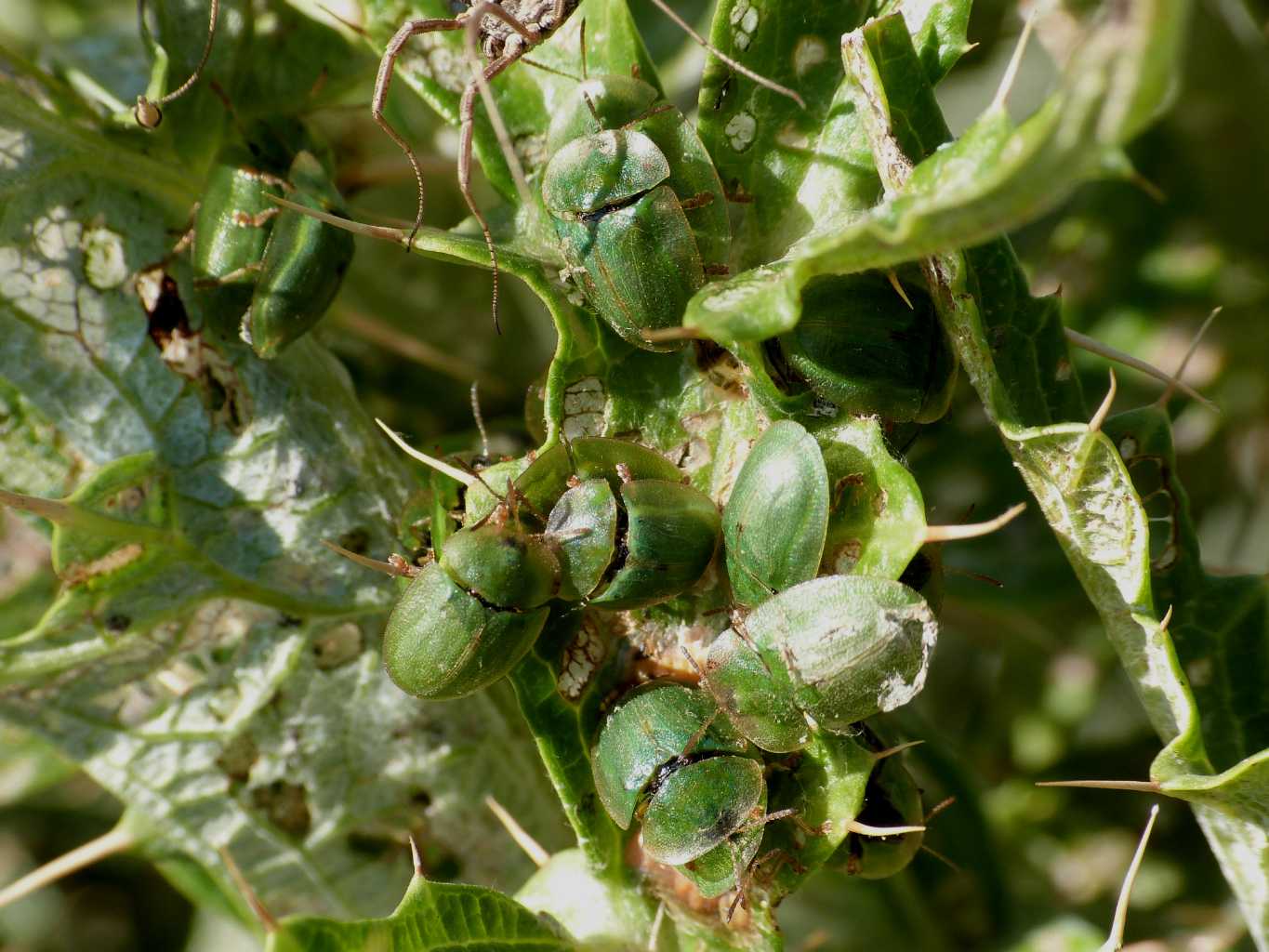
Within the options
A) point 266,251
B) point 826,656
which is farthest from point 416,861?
point 266,251

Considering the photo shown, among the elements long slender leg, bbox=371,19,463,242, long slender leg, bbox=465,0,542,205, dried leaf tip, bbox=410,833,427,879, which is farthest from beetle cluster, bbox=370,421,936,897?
long slender leg, bbox=371,19,463,242

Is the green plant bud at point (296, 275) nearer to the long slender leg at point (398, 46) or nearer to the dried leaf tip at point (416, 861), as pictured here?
the long slender leg at point (398, 46)

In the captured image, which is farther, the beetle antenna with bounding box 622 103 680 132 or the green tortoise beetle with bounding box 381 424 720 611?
the beetle antenna with bounding box 622 103 680 132

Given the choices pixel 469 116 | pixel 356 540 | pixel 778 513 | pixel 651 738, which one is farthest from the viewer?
pixel 356 540

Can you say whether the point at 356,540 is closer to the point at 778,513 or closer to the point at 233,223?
the point at 233,223

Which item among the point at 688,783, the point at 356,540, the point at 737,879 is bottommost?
the point at 737,879

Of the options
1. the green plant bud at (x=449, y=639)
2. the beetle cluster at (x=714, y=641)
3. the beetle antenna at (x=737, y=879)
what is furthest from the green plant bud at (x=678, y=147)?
the beetle antenna at (x=737, y=879)

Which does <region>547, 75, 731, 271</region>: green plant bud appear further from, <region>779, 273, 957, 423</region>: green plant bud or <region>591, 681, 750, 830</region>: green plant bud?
<region>591, 681, 750, 830</region>: green plant bud
